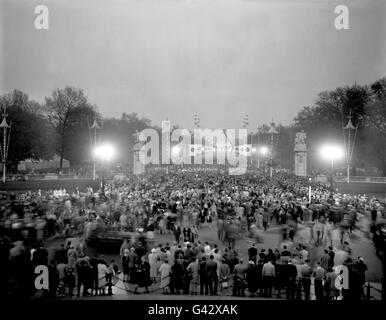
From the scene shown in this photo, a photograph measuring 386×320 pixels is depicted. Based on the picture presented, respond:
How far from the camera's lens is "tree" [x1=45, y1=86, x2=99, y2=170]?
52000 millimetres

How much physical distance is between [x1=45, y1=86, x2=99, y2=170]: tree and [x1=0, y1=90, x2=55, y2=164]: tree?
145 centimetres

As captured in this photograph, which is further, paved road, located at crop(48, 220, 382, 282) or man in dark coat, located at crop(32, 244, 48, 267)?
paved road, located at crop(48, 220, 382, 282)

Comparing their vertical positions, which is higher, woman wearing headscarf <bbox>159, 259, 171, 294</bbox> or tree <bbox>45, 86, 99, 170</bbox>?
tree <bbox>45, 86, 99, 170</bbox>

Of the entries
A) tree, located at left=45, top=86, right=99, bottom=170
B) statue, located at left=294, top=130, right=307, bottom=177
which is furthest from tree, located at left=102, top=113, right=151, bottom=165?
statue, located at left=294, top=130, right=307, bottom=177

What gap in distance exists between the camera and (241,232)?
59.6 ft

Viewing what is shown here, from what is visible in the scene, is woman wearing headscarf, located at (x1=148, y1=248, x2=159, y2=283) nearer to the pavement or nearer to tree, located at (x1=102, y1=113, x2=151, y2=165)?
the pavement

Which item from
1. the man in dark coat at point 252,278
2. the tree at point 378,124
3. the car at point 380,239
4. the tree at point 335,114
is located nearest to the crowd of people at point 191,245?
the man in dark coat at point 252,278

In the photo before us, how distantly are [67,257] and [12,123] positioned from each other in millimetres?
39080

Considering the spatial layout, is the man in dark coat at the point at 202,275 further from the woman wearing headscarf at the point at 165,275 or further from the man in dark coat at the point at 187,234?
the man in dark coat at the point at 187,234

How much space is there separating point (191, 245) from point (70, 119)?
45.2 m

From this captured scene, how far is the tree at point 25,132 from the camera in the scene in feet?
147

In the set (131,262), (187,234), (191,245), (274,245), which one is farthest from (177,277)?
(274,245)

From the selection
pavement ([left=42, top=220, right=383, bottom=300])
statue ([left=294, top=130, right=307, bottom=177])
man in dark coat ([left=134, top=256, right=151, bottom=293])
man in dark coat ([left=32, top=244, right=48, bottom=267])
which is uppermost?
statue ([left=294, top=130, right=307, bottom=177])

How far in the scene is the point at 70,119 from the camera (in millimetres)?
52781
